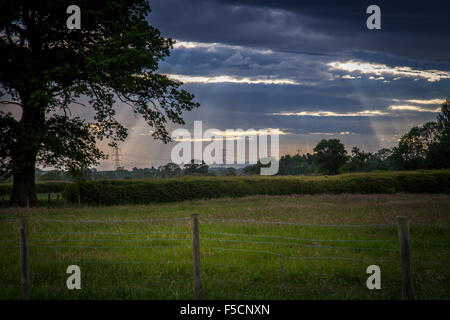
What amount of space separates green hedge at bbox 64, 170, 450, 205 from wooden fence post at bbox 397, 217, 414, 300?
88.3 ft

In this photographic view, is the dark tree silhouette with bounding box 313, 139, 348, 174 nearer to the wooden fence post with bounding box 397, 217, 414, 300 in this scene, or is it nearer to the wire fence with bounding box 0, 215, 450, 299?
the wire fence with bounding box 0, 215, 450, 299

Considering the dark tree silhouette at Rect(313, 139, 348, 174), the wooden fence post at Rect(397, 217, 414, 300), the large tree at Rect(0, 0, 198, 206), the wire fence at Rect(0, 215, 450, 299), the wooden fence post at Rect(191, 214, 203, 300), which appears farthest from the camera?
the dark tree silhouette at Rect(313, 139, 348, 174)

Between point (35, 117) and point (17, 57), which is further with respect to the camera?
point (35, 117)

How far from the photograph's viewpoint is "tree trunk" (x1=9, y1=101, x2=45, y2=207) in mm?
23125

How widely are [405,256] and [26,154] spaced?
24373mm

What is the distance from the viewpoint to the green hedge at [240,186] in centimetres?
3080

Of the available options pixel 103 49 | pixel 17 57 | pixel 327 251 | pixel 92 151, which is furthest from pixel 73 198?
pixel 327 251

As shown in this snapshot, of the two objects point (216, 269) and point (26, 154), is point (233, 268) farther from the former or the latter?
point (26, 154)

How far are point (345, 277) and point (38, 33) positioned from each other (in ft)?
81.0

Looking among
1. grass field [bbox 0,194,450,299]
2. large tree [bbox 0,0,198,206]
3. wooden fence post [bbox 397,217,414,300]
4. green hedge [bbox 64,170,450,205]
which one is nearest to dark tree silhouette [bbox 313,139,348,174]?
green hedge [bbox 64,170,450,205]

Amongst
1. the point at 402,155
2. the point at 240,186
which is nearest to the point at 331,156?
the point at 402,155

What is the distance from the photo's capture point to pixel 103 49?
22156mm

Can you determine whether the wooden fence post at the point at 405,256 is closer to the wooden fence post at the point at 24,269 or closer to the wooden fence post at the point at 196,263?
the wooden fence post at the point at 196,263
